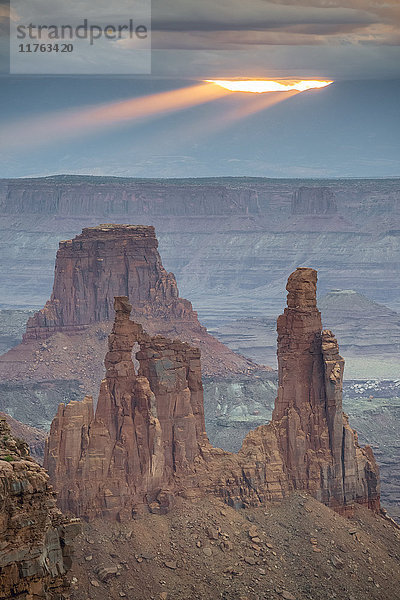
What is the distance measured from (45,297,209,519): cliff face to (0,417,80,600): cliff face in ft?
106

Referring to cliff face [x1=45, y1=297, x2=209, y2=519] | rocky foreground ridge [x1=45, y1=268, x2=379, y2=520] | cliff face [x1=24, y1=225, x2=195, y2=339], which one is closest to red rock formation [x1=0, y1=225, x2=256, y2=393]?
cliff face [x1=24, y1=225, x2=195, y2=339]

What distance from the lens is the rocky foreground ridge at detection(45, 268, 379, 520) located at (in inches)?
2463

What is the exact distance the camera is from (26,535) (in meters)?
28.5

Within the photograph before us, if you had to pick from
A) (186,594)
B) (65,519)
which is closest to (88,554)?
(186,594)

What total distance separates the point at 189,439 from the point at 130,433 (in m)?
2.94

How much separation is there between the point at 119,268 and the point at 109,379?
71051mm

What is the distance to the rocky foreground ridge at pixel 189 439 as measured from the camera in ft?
205

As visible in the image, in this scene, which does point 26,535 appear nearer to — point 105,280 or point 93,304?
point 105,280

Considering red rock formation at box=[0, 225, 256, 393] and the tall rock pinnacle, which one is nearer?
the tall rock pinnacle

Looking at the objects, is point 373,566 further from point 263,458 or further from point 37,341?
point 37,341

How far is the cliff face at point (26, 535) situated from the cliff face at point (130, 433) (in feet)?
106

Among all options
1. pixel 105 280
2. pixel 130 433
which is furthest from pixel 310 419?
pixel 105 280

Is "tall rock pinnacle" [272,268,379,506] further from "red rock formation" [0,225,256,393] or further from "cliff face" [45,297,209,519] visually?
"red rock formation" [0,225,256,393]

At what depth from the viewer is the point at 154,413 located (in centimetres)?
6444
